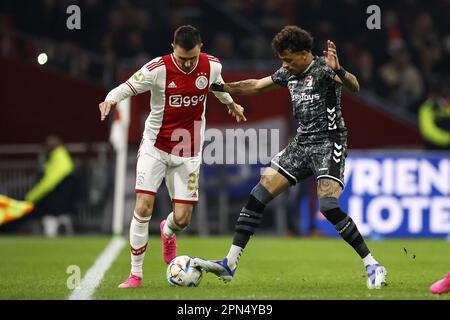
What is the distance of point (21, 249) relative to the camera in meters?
14.3

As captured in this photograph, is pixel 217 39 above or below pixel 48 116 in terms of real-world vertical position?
above

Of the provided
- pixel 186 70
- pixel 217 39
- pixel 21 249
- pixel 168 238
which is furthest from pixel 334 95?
pixel 217 39

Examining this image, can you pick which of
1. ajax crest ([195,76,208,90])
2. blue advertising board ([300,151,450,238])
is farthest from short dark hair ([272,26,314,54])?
blue advertising board ([300,151,450,238])

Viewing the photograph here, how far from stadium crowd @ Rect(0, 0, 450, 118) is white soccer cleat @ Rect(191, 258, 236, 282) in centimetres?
1130

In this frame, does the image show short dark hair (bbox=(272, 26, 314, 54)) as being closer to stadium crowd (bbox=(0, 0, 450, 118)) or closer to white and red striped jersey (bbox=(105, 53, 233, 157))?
white and red striped jersey (bbox=(105, 53, 233, 157))

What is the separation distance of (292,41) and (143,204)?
1.90m

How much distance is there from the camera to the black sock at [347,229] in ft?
28.6

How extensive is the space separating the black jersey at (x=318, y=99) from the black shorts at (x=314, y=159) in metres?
0.10

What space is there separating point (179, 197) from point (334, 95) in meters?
1.75

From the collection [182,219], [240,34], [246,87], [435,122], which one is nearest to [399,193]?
[435,122]

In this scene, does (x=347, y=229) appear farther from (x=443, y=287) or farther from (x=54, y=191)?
(x=54, y=191)

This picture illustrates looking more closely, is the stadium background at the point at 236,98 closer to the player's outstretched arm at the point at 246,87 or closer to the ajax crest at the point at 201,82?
the player's outstretched arm at the point at 246,87
